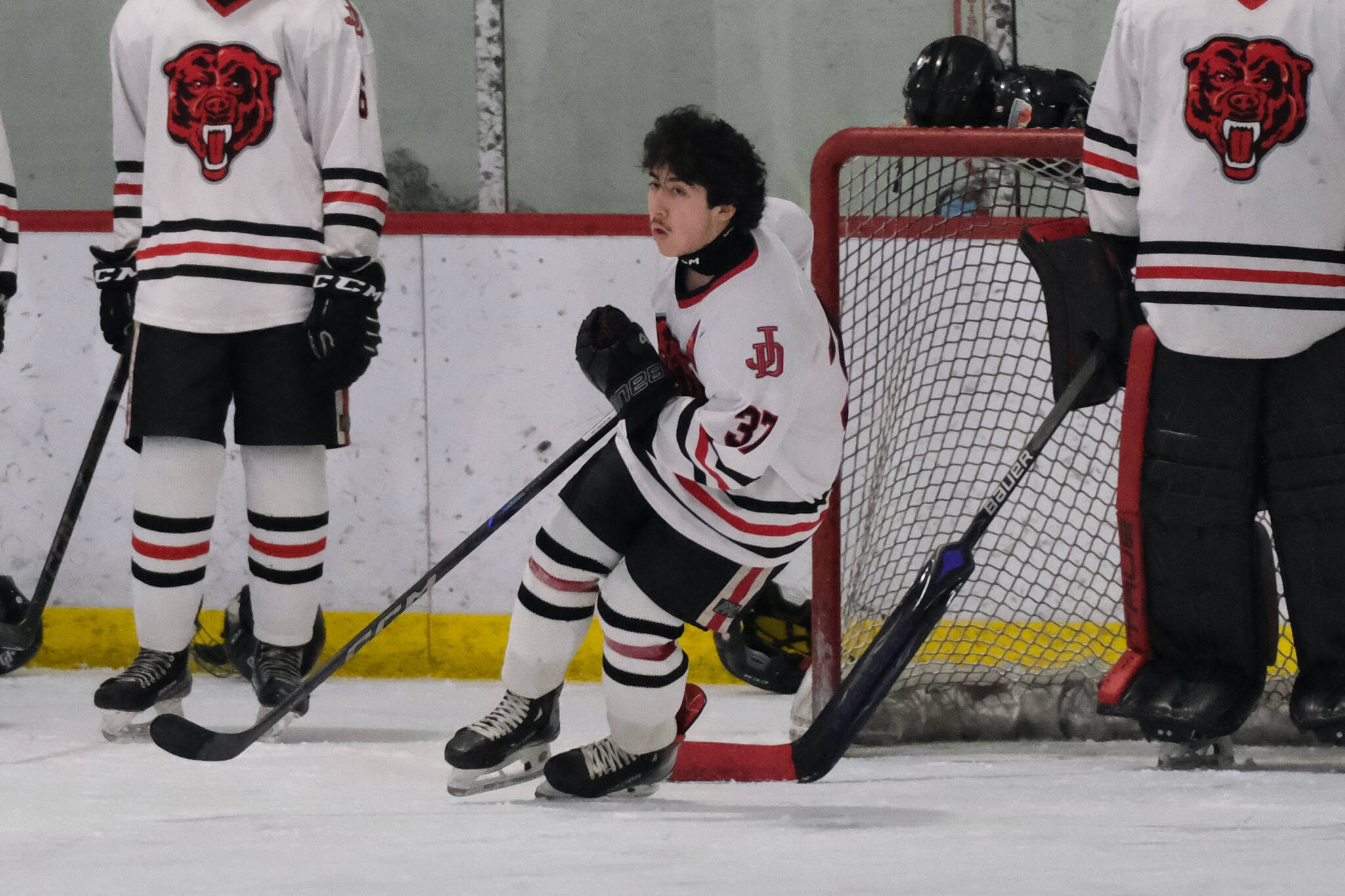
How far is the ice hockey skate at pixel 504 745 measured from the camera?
208 cm

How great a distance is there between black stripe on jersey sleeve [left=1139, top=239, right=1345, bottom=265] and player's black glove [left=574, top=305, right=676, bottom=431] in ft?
2.30

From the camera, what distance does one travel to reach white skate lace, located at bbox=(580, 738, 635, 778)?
2.06 metres

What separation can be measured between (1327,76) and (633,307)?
1.39m

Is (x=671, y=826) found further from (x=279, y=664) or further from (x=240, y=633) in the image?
(x=240, y=633)

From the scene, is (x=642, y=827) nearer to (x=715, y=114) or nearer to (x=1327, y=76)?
(x=1327, y=76)

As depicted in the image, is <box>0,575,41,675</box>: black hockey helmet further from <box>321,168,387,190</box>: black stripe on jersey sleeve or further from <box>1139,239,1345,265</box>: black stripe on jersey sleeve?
<box>1139,239,1345,265</box>: black stripe on jersey sleeve

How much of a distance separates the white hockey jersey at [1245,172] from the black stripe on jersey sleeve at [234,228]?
50.7 inches

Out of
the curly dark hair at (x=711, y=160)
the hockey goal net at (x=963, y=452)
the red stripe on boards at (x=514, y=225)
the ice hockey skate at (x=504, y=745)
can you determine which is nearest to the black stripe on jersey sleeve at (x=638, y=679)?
the ice hockey skate at (x=504, y=745)


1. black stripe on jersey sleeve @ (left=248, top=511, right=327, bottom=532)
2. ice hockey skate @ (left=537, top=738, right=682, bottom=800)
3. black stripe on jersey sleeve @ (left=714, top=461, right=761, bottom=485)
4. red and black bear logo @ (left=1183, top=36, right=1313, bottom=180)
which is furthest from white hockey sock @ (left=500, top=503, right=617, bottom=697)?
red and black bear logo @ (left=1183, top=36, right=1313, bottom=180)

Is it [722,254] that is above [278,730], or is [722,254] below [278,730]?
above

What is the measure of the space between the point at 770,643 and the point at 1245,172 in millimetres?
1186

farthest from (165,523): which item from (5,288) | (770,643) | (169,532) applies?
(770,643)

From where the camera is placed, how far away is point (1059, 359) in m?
2.25

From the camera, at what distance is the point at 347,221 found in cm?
254
